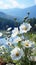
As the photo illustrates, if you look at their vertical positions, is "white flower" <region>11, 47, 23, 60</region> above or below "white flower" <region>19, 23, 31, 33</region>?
below

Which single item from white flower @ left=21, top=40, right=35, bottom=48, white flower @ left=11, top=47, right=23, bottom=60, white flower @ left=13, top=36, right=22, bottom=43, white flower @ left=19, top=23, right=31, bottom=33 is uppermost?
white flower @ left=19, top=23, right=31, bottom=33

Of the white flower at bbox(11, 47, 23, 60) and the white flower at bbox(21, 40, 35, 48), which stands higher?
the white flower at bbox(21, 40, 35, 48)

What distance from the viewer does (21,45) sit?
138cm

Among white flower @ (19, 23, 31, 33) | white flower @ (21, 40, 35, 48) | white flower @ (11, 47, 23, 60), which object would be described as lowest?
white flower @ (11, 47, 23, 60)

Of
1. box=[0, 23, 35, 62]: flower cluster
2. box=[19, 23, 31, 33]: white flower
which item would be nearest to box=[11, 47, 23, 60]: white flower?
box=[0, 23, 35, 62]: flower cluster

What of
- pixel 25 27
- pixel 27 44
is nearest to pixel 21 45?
pixel 27 44

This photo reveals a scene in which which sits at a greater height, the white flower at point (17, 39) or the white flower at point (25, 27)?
the white flower at point (25, 27)

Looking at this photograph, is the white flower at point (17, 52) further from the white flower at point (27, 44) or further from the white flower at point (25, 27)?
the white flower at point (25, 27)

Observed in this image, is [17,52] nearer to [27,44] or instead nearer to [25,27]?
[27,44]

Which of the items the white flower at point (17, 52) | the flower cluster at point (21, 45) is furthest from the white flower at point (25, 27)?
the white flower at point (17, 52)

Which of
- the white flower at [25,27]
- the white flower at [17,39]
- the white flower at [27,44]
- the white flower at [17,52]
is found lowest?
the white flower at [17,52]

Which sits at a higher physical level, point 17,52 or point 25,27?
point 25,27

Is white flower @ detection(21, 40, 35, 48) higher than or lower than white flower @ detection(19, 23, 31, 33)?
lower

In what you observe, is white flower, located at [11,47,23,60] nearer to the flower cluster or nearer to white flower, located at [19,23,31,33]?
the flower cluster
